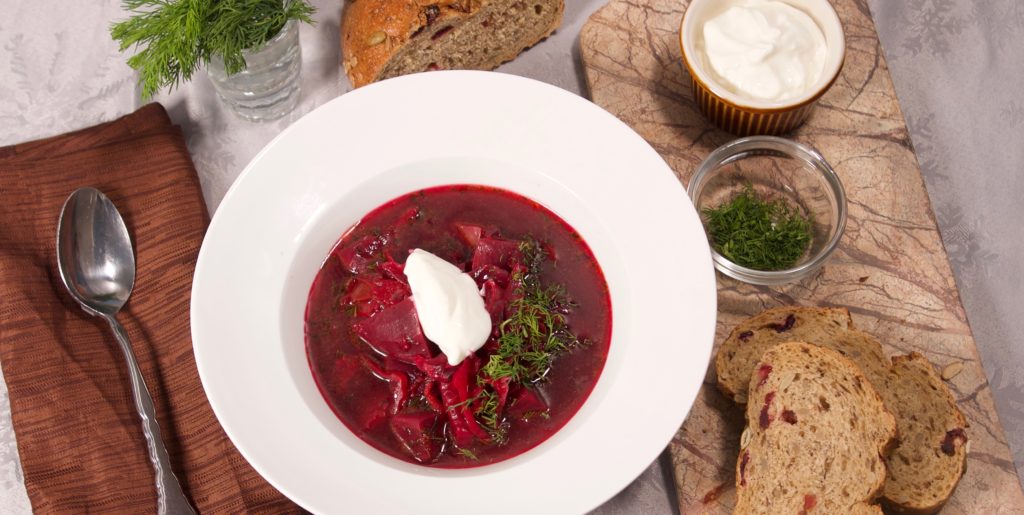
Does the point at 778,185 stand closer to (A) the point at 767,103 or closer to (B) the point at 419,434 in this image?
(A) the point at 767,103

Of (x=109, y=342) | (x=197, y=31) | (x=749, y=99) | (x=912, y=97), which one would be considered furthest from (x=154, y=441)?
(x=912, y=97)

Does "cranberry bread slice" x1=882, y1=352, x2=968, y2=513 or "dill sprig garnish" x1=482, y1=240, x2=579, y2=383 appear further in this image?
"cranberry bread slice" x1=882, y1=352, x2=968, y2=513

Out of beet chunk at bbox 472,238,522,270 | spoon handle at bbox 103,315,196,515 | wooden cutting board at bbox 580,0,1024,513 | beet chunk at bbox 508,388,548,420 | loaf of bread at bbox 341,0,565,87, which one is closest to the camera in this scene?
beet chunk at bbox 508,388,548,420

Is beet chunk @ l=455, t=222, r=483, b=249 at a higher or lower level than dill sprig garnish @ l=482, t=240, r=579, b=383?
higher

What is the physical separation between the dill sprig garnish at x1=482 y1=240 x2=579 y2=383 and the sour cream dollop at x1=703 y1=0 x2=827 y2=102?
1223 mm

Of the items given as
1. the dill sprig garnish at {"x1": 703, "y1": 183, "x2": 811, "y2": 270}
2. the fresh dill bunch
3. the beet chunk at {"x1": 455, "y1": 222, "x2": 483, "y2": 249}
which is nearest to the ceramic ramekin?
the dill sprig garnish at {"x1": 703, "y1": 183, "x2": 811, "y2": 270}

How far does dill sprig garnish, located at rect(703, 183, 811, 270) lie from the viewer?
391 cm

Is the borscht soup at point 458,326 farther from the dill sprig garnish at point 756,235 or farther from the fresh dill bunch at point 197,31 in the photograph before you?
the fresh dill bunch at point 197,31

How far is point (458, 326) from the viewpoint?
3.25 m

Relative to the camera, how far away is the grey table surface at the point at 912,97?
4.47 metres

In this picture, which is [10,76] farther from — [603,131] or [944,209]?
[944,209]

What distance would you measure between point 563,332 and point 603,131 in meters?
0.74

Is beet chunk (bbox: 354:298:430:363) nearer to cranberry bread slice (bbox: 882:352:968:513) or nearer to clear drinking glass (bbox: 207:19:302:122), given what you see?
clear drinking glass (bbox: 207:19:302:122)

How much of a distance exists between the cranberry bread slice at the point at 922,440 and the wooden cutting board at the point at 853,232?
0.20 meters
